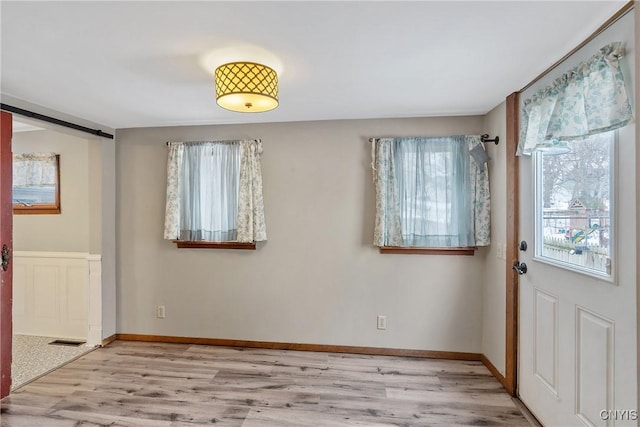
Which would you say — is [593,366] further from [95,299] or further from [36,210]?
[36,210]

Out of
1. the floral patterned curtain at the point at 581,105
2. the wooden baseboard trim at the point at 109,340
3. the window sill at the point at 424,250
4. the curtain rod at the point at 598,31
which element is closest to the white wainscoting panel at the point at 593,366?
the floral patterned curtain at the point at 581,105

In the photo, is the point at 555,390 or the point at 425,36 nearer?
Answer: the point at 425,36

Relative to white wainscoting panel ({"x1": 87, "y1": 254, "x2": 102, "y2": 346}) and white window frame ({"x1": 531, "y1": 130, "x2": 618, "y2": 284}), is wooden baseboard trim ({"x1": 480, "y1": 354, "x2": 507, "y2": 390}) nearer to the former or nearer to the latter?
white window frame ({"x1": 531, "y1": 130, "x2": 618, "y2": 284})

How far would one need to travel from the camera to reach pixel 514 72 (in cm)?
198

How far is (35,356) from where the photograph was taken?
9.76 ft

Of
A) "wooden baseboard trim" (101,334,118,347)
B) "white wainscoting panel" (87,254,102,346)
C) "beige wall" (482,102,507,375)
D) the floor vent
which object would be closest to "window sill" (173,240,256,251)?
"white wainscoting panel" (87,254,102,346)

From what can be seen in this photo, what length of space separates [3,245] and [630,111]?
3865mm

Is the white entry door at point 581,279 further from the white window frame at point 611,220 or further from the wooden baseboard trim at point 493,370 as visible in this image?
the wooden baseboard trim at point 493,370

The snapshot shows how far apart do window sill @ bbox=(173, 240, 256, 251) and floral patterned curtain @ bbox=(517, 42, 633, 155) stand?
246 centimetres

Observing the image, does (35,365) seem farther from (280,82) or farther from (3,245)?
(280,82)

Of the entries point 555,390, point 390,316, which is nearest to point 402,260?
point 390,316

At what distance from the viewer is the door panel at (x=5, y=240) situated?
7.48ft

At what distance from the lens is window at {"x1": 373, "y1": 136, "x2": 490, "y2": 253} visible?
2.80 metres

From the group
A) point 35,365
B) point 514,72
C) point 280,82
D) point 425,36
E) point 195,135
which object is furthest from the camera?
point 195,135
